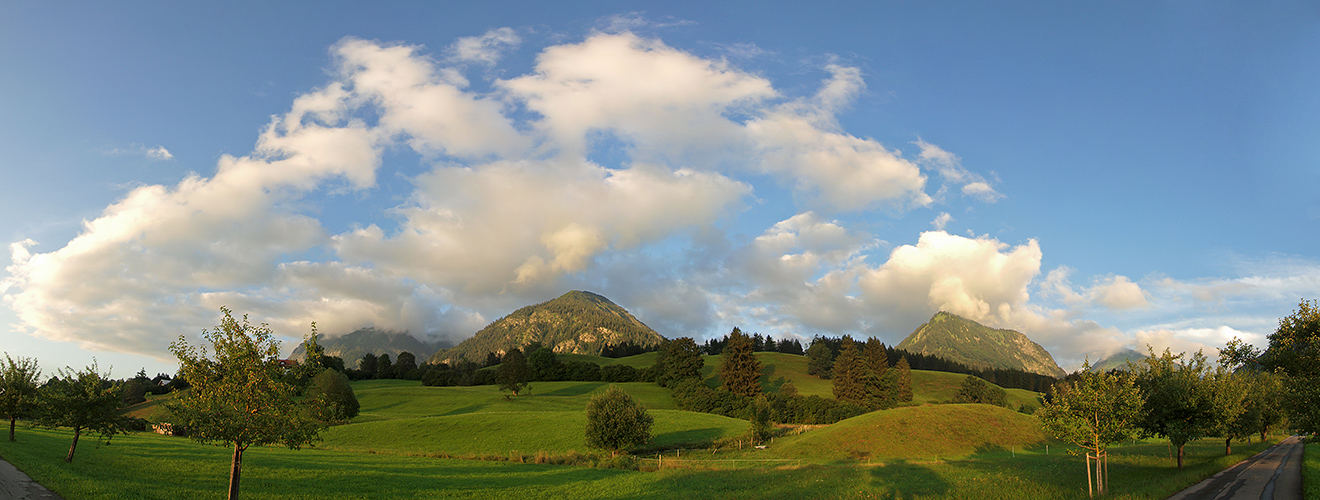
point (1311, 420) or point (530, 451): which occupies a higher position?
point (1311, 420)

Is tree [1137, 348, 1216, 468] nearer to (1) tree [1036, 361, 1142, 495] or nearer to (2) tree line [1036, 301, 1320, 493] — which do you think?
(2) tree line [1036, 301, 1320, 493]

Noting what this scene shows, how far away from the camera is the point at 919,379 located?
192 m

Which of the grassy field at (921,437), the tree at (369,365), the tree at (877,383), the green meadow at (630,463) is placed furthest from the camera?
the tree at (369,365)

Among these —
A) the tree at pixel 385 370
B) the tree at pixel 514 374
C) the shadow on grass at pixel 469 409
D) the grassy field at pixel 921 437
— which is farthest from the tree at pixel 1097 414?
the tree at pixel 385 370

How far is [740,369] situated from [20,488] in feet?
399

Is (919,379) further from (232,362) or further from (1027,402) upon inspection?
(232,362)

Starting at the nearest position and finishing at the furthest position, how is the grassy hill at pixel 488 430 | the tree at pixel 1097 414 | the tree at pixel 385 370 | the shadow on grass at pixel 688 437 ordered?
the tree at pixel 1097 414 < the grassy hill at pixel 488 430 < the shadow on grass at pixel 688 437 < the tree at pixel 385 370

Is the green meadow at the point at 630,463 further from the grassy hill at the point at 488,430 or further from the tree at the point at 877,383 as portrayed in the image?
the tree at the point at 877,383

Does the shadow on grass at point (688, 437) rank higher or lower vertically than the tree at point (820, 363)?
lower

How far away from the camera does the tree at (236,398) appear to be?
2420cm

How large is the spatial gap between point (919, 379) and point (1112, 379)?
556 ft

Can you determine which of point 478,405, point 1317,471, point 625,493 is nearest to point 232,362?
point 625,493

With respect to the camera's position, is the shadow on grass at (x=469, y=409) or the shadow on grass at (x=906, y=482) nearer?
the shadow on grass at (x=906, y=482)

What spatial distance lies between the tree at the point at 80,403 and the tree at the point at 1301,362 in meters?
69.8
